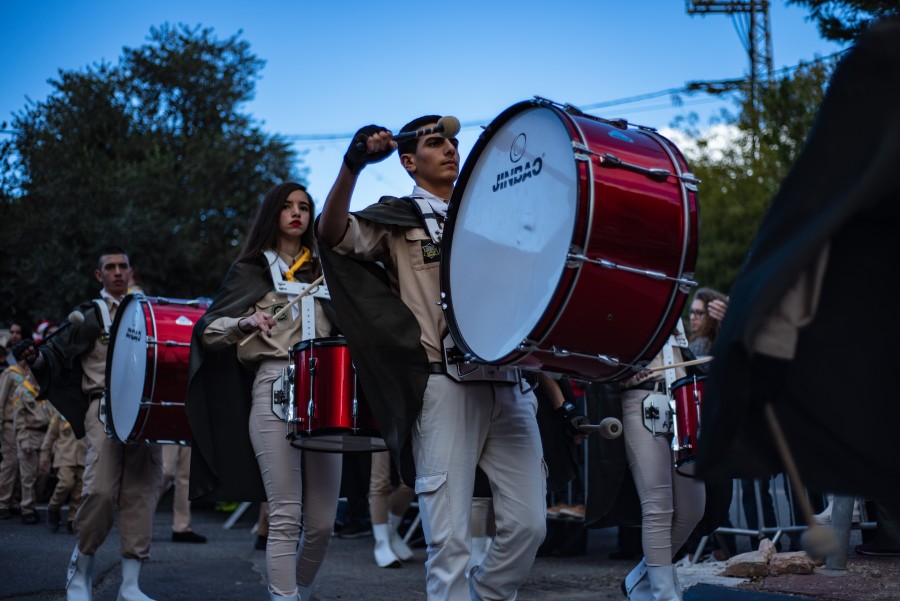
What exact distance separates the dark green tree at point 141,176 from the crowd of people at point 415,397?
676 inches

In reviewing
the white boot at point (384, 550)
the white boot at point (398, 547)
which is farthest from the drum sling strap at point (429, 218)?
the white boot at point (398, 547)

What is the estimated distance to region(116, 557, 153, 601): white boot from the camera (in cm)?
637

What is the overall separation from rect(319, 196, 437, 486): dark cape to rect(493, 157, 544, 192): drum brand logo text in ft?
1.83

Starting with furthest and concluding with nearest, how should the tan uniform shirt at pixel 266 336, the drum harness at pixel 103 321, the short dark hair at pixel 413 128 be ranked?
the drum harness at pixel 103 321
the tan uniform shirt at pixel 266 336
the short dark hair at pixel 413 128

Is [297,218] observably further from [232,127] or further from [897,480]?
[232,127]

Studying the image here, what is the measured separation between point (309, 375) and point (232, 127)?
76.0 ft

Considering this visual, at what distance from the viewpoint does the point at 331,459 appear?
18.1ft

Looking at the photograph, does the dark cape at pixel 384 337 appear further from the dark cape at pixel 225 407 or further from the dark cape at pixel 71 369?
the dark cape at pixel 71 369

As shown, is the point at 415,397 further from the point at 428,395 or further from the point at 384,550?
the point at 384,550

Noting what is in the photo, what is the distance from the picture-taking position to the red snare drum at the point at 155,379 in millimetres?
6238

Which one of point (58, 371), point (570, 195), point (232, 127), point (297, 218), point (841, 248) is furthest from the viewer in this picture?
point (232, 127)

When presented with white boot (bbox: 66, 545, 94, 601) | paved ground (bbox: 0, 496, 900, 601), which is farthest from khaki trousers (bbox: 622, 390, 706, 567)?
white boot (bbox: 66, 545, 94, 601)

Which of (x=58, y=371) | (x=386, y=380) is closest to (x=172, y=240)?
(x=58, y=371)

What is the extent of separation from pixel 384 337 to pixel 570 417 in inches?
38.4
